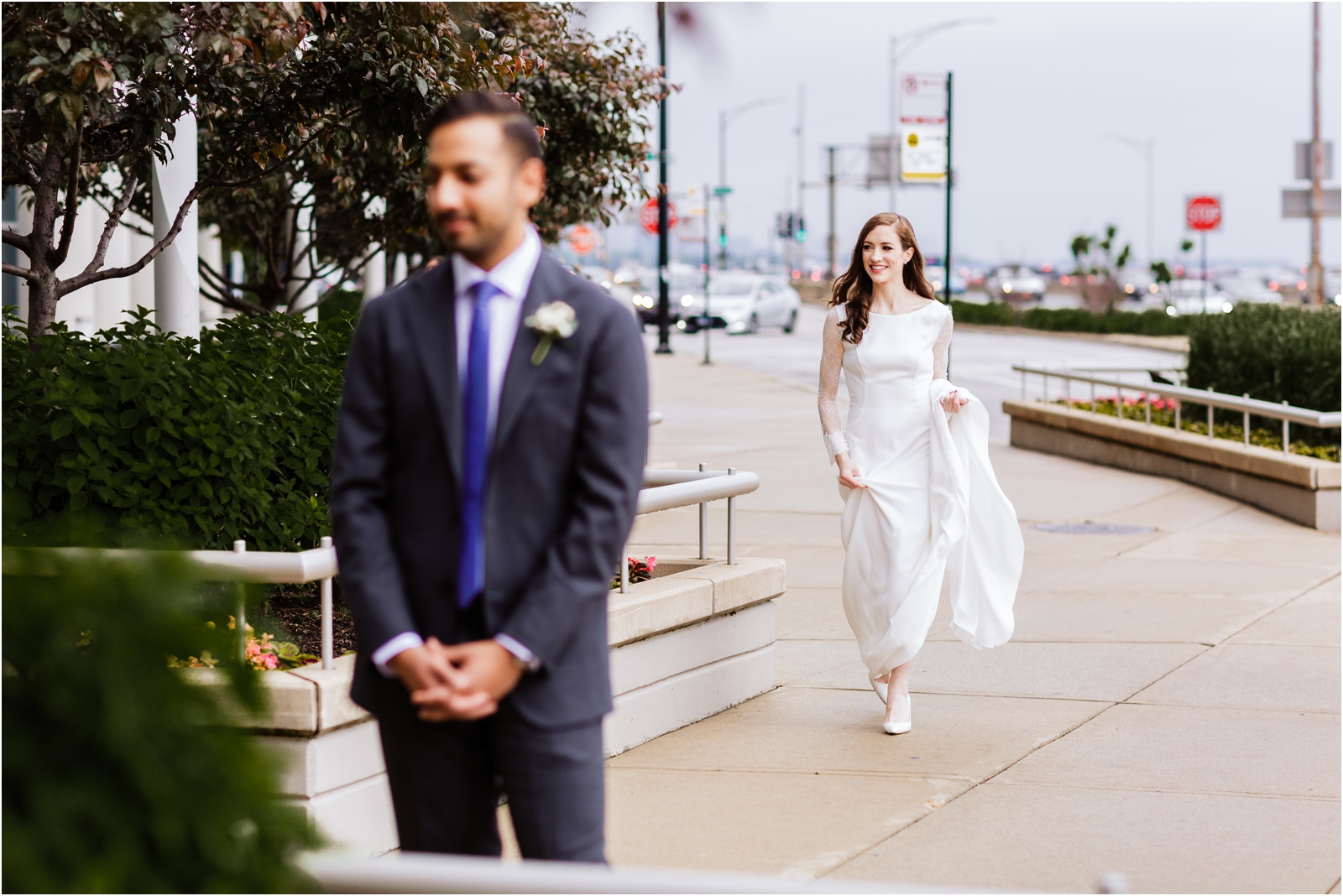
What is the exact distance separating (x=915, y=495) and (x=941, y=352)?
598mm

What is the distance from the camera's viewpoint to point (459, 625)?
269cm

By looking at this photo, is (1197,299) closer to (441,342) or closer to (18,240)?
(18,240)

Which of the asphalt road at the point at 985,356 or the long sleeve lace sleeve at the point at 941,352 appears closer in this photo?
the long sleeve lace sleeve at the point at 941,352

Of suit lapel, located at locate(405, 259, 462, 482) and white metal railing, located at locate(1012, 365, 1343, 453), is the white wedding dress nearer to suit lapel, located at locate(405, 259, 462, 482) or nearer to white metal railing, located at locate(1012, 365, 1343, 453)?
suit lapel, located at locate(405, 259, 462, 482)

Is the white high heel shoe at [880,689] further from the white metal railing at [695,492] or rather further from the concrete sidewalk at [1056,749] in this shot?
the white metal railing at [695,492]

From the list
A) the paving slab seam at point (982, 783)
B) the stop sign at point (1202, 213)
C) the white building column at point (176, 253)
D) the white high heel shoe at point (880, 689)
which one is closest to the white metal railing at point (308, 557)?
the white high heel shoe at point (880, 689)

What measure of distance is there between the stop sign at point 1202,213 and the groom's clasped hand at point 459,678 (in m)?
55.6

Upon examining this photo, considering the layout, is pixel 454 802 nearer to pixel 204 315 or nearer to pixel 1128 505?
pixel 1128 505

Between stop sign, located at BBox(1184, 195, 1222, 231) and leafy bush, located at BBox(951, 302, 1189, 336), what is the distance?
6611 millimetres

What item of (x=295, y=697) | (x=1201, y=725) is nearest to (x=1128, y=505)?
(x=1201, y=725)

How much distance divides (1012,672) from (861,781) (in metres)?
1.92

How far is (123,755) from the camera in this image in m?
1.96

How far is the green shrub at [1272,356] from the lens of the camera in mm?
13742

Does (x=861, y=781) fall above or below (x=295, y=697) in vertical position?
below
